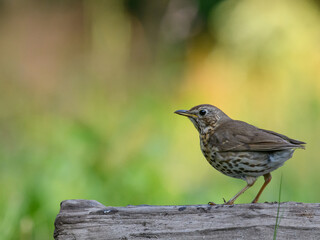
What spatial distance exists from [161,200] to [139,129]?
0.90 metres

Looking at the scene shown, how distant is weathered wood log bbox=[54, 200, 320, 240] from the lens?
242 centimetres

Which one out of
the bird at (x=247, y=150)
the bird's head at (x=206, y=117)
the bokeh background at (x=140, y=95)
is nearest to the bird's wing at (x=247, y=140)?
the bird at (x=247, y=150)

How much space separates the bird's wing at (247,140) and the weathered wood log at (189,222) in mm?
689

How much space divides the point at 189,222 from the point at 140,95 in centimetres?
377

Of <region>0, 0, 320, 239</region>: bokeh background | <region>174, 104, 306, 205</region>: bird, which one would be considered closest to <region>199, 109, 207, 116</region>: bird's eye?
<region>174, 104, 306, 205</region>: bird

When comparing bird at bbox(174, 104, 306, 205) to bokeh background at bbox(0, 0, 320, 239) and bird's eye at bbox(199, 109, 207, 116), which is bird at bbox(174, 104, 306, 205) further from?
bokeh background at bbox(0, 0, 320, 239)

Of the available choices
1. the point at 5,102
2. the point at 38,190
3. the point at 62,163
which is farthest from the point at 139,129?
the point at 5,102

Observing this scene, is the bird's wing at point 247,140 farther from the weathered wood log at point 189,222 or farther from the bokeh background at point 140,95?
the bokeh background at point 140,95

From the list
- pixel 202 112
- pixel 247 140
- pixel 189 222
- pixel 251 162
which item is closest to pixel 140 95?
pixel 202 112

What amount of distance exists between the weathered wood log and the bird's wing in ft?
2.26

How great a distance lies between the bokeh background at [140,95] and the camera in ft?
15.2

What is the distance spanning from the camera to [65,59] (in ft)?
27.2

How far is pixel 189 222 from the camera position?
2.46 m

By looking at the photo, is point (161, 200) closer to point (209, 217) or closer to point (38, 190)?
point (38, 190)
